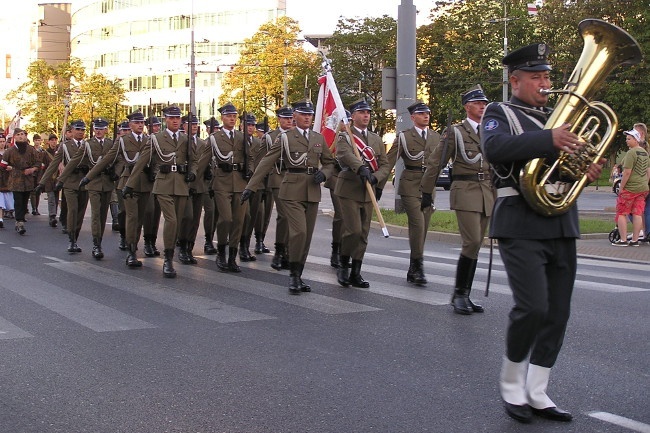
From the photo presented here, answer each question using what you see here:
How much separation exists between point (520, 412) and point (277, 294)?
5036 millimetres

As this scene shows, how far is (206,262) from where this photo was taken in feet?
43.2

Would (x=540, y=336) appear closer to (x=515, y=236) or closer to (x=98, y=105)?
(x=515, y=236)

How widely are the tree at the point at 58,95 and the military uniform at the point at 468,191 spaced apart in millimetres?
58173

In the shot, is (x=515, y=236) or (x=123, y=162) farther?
(x=123, y=162)

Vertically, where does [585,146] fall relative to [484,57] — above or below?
below

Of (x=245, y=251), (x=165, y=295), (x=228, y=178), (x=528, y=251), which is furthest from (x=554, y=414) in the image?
(x=245, y=251)

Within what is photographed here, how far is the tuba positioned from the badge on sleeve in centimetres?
29

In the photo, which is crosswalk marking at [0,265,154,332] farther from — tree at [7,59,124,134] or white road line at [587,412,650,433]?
tree at [7,59,124,134]

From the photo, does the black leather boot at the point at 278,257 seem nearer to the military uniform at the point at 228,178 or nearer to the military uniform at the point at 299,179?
the military uniform at the point at 228,178

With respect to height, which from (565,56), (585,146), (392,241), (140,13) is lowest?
(392,241)

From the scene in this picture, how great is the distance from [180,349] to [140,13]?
300 feet

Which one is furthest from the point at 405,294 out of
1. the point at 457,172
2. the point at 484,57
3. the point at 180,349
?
the point at 484,57

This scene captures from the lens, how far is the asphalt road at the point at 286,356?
5.29m

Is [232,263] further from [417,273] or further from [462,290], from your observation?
[462,290]
